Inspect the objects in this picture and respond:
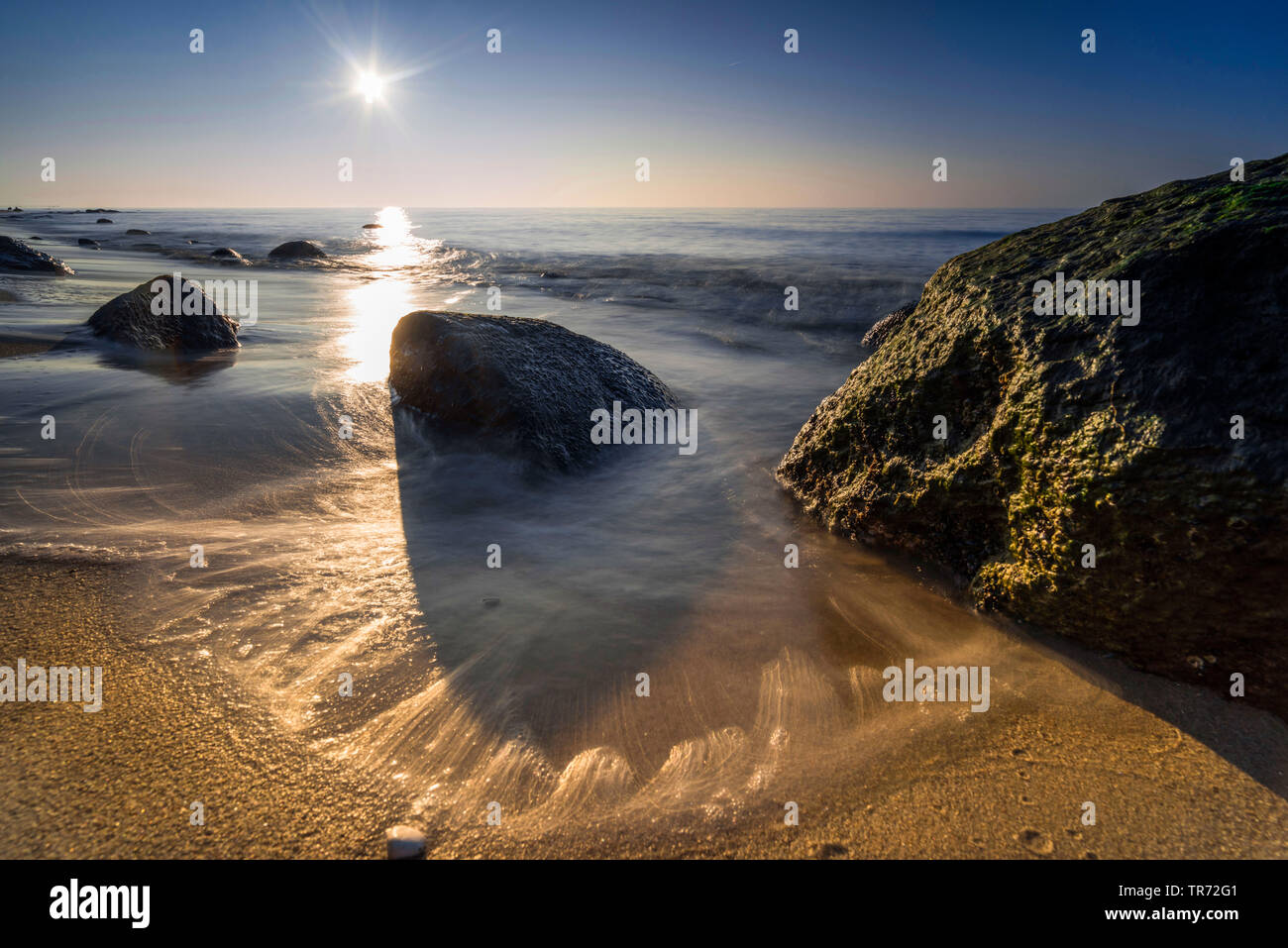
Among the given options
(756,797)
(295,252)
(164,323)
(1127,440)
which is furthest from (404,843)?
(295,252)

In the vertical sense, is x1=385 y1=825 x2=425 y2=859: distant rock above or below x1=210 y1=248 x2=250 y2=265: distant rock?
below

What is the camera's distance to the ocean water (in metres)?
2.01

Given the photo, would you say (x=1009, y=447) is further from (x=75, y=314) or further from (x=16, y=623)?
(x=75, y=314)

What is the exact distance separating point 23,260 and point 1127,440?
58.0ft

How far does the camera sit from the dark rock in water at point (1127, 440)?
2072 millimetres

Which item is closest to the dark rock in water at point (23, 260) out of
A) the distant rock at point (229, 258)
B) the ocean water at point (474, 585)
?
the distant rock at point (229, 258)

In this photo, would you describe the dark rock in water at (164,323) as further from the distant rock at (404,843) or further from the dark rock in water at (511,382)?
the distant rock at (404,843)

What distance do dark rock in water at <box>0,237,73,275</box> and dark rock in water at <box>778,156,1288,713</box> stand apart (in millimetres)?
16379

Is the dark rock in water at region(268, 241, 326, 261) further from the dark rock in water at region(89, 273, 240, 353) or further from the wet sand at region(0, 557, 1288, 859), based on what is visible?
the wet sand at region(0, 557, 1288, 859)

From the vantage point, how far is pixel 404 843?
1604mm

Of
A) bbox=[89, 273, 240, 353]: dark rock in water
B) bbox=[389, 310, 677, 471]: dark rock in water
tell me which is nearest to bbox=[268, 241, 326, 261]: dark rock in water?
bbox=[89, 273, 240, 353]: dark rock in water

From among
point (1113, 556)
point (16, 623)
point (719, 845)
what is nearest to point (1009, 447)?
point (1113, 556)

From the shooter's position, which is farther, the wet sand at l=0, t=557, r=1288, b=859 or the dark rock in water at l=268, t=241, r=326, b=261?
the dark rock in water at l=268, t=241, r=326, b=261
